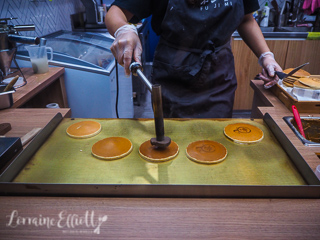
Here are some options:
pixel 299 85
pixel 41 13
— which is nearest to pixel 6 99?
pixel 299 85

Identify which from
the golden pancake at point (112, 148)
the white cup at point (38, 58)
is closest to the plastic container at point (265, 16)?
the white cup at point (38, 58)

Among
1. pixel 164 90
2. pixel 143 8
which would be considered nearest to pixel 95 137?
pixel 164 90

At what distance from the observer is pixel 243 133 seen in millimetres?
1057

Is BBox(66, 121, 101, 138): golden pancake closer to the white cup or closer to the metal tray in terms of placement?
the metal tray

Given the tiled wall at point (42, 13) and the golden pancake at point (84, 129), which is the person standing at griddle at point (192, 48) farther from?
the tiled wall at point (42, 13)

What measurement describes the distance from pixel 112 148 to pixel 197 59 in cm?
76

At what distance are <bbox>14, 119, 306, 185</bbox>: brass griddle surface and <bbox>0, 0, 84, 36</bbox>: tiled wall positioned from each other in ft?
5.64

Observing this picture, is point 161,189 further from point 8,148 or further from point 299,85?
point 299,85

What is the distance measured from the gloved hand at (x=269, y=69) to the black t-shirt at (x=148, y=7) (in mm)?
311

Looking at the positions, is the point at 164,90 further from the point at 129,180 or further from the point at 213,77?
the point at 129,180

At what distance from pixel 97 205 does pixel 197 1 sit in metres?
1.15

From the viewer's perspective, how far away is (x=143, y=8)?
1403 mm

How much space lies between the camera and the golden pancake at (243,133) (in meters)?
1.01

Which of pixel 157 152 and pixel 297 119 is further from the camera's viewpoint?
pixel 297 119
